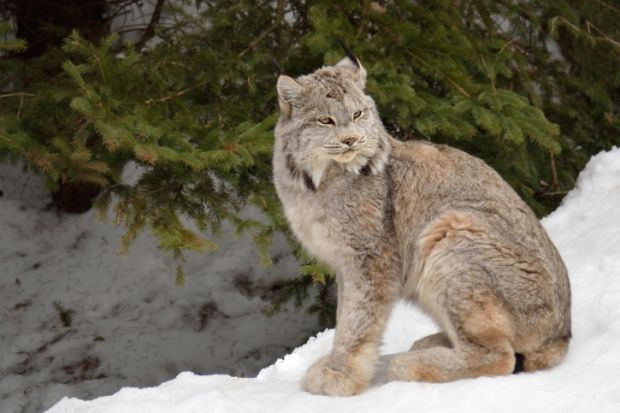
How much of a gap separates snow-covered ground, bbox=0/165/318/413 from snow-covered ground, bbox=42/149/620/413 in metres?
3.90

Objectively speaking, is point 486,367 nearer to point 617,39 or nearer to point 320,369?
point 320,369

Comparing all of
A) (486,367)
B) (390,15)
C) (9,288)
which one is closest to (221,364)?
(9,288)

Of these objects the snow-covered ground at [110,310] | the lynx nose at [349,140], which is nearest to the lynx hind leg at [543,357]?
the lynx nose at [349,140]

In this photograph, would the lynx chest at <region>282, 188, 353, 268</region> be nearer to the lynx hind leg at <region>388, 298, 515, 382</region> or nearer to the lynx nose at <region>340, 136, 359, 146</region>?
the lynx nose at <region>340, 136, 359, 146</region>

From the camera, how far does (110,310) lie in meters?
9.62

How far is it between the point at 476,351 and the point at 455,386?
0.21 meters

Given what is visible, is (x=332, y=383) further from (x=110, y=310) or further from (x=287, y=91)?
(x=110, y=310)

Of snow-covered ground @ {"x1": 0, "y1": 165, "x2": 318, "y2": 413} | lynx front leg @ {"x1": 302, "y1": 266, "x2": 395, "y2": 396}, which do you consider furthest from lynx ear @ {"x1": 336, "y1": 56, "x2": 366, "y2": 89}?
snow-covered ground @ {"x1": 0, "y1": 165, "x2": 318, "y2": 413}

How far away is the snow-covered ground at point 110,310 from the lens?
898 cm

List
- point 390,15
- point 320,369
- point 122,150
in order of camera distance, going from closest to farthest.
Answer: point 320,369 < point 122,150 < point 390,15

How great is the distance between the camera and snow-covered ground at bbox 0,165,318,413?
354 inches

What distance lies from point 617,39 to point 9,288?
22.2 feet

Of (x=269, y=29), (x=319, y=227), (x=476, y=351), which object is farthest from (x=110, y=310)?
(x=476, y=351)

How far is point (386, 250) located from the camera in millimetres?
4613
